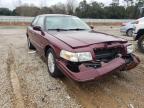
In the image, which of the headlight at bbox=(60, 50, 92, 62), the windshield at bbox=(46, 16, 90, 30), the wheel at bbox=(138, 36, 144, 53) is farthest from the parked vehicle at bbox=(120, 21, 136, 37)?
the headlight at bbox=(60, 50, 92, 62)

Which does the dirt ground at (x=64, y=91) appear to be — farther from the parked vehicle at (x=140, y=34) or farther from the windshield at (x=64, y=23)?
the parked vehicle at (x=140, y=34)

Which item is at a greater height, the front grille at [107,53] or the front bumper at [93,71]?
the front grille at [107,53]

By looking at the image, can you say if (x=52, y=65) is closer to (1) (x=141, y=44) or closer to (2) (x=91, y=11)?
(1) (x=141, y=44)

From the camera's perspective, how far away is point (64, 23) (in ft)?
20.5

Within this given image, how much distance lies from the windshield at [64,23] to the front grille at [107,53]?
5.88 ft

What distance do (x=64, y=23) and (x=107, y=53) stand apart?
2.18 m

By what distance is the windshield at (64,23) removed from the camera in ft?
19.8

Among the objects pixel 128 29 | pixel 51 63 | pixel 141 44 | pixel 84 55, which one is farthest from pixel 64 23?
pixel 128 29

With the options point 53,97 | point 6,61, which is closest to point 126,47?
point 53,97

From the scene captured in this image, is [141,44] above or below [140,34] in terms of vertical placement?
below

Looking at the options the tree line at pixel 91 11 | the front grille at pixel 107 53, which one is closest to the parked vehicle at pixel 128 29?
the front grille at pixel 107 53

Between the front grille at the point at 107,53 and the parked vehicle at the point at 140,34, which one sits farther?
the parked vehicle at the point at 140,34

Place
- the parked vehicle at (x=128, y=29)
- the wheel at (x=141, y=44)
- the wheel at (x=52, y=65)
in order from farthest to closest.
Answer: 1. the parked vehicle at (x=128, y=29)
2. the wheel at (x=141, y=44)
3. the wheel at (x=52, y=65)

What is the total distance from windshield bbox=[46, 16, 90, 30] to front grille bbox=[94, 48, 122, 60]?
179 cm
